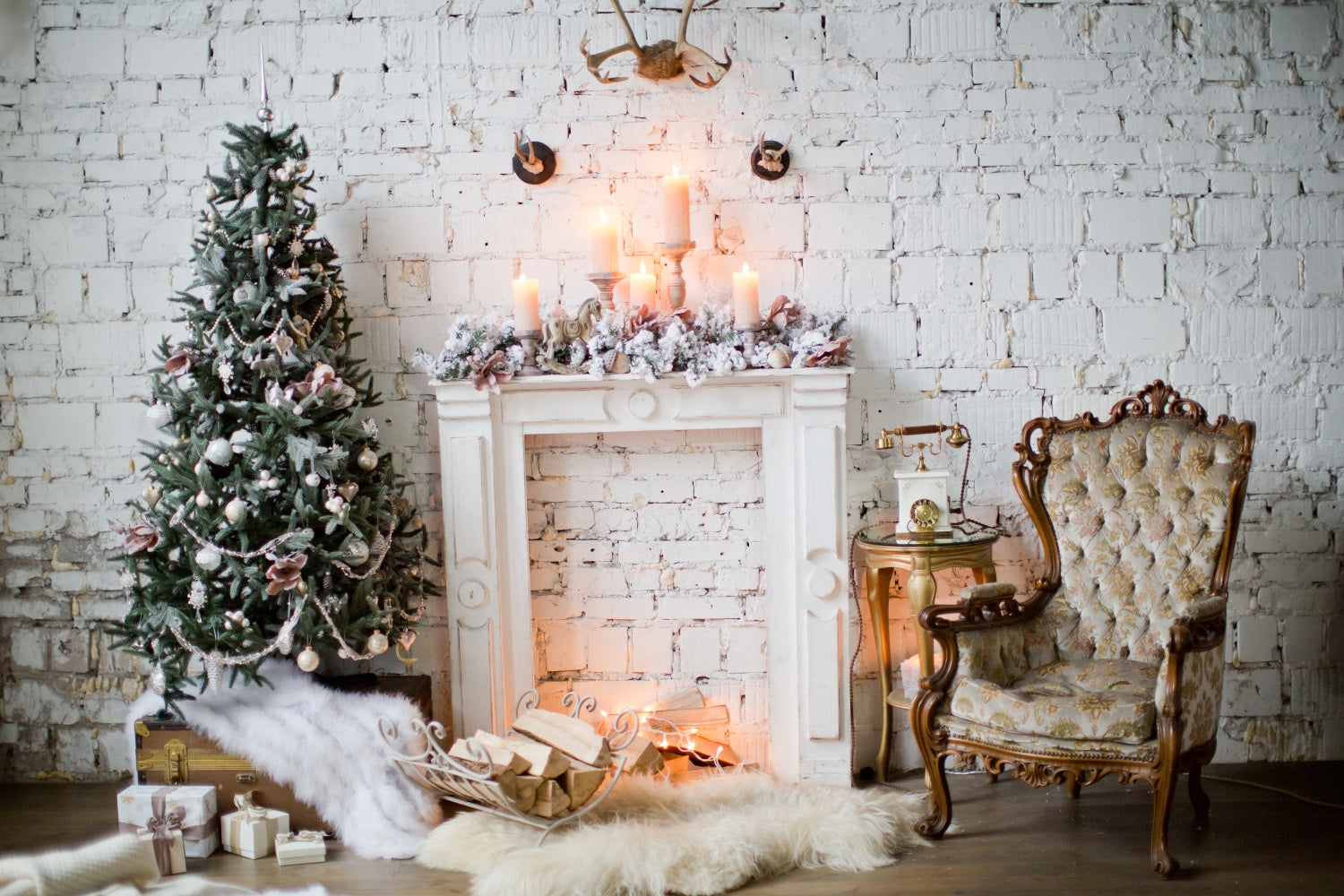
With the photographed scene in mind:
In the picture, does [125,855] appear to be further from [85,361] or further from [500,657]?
[85,361]

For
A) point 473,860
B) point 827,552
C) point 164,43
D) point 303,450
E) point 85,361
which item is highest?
point 164,43

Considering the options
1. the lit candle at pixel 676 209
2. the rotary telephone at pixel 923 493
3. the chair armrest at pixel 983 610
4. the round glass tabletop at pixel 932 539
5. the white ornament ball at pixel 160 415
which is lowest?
the chair armrest at pixel 983 610

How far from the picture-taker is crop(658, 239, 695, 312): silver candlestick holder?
374cm

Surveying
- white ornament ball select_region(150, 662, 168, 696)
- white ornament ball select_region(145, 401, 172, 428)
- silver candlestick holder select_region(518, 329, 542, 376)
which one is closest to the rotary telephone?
silver candlestick holder select_region(518, 329, 542, 376)

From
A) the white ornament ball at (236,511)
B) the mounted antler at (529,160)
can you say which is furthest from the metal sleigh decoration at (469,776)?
the mounted antler at (529,160)

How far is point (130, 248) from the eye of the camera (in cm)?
397

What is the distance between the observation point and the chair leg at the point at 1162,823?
9.67ft

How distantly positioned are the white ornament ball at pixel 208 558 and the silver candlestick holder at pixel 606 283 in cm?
146

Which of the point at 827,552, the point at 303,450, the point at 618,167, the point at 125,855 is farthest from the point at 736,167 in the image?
the point at 125,855

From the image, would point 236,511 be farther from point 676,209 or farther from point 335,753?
point 676,209

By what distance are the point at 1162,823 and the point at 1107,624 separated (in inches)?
26.5

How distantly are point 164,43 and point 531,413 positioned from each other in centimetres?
185

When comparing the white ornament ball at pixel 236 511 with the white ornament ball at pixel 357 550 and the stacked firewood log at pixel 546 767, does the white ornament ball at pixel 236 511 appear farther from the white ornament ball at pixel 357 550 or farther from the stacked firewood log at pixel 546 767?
the stacked firewood log at pixel 546 767

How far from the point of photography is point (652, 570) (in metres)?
4.02
